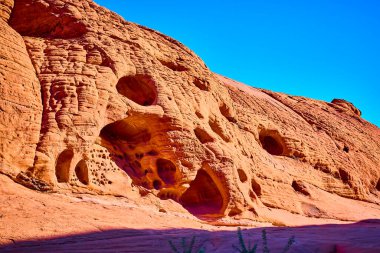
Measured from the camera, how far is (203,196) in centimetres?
1351

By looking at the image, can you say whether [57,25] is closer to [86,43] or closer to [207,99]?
[86,43]

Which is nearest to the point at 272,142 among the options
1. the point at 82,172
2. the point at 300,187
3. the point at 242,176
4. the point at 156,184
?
the point at 300,187

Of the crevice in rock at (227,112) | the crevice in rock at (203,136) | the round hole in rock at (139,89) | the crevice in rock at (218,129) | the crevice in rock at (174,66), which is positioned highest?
the crevice in rock at (174,66)

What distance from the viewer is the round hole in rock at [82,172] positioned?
9.91m

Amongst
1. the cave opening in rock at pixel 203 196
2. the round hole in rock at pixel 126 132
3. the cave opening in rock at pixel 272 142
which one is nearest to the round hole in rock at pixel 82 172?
the round hole in rock at pixel 126 132

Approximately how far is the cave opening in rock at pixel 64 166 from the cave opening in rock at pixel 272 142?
11133mm

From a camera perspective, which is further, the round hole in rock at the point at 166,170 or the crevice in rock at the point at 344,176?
the crevice in rock at the point at 344,176

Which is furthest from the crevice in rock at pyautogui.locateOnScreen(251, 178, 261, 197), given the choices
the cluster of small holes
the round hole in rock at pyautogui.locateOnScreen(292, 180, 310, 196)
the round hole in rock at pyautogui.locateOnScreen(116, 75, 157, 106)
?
the cluster of small holes

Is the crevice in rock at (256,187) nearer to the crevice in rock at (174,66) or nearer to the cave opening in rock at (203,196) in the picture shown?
the cave opening in rock at (203,196)

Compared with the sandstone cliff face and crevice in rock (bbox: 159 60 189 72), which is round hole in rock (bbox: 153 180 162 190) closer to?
the sandstone cliff face

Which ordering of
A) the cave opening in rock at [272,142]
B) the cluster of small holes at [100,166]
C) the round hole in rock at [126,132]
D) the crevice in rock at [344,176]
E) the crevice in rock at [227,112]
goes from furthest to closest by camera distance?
1. the crevice in rock at [344,176]
2. the cave opening in rock at [272,142]
3. the crevice in rock at [227,112]
4. the round hole in rock at [126,132]
5. the cluster of small holes at [100,166]

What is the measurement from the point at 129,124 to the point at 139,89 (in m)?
1.56

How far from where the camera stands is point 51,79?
10.6 m

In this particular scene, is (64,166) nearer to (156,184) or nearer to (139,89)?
(156,184)
